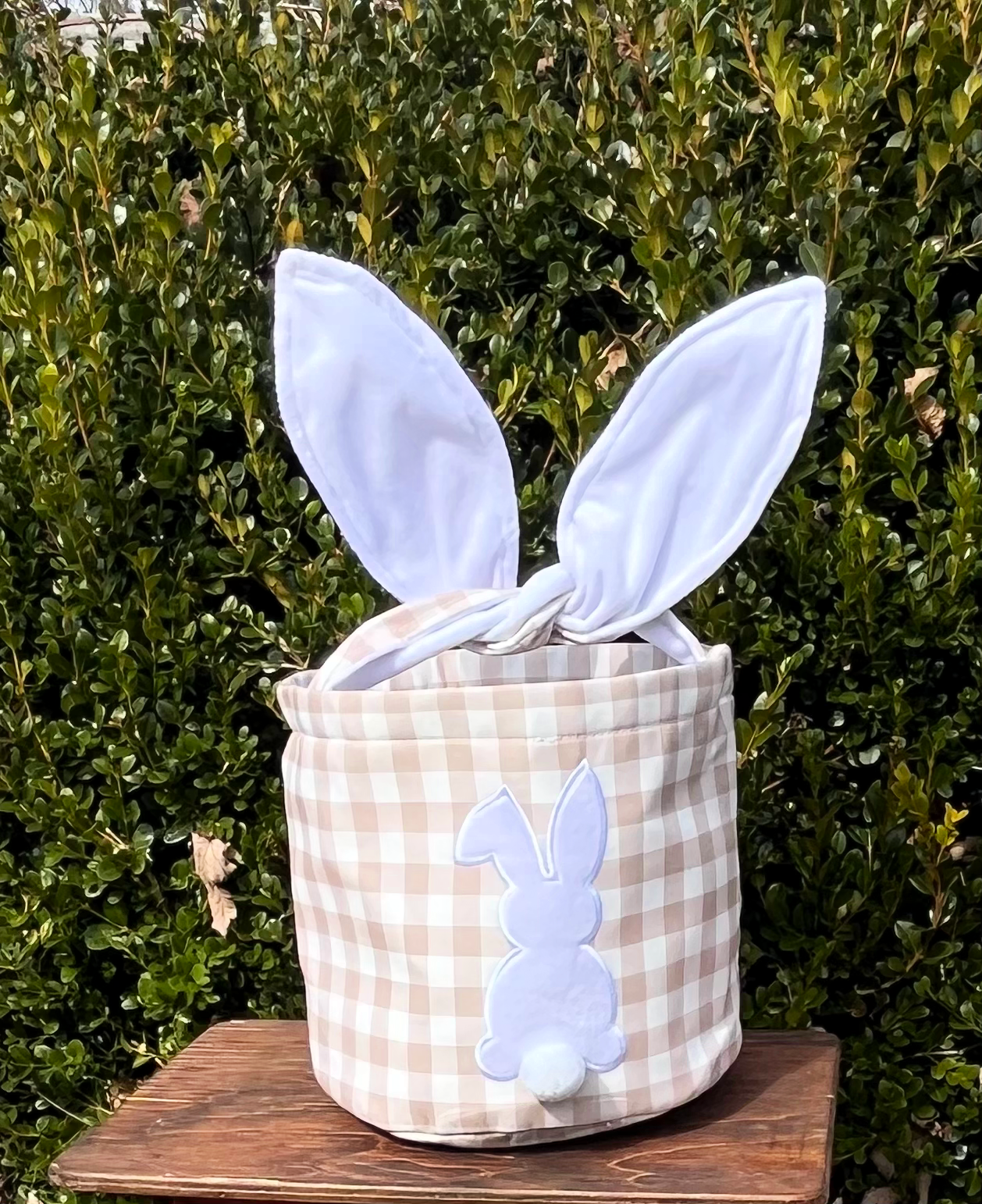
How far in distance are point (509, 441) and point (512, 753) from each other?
24.2 inches

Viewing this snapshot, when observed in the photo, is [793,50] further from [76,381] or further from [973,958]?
[973,958]

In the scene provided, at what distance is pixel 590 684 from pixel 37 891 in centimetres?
93

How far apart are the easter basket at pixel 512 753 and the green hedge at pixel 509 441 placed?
38 cm

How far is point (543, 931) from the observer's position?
0.94 metres

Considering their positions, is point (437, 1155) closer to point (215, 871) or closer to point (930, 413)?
point (215, 871)

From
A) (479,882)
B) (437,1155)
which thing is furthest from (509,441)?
(437,1155)

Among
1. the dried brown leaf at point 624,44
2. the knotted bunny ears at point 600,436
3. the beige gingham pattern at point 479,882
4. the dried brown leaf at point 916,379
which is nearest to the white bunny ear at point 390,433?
the knotted bunny ears at point 600,436

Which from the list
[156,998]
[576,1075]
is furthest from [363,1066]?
[156,998]

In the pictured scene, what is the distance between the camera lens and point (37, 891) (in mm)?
1565

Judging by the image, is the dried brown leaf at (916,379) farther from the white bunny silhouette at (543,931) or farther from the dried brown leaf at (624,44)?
the white bunny silhouette at (543,931)

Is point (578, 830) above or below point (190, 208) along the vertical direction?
below

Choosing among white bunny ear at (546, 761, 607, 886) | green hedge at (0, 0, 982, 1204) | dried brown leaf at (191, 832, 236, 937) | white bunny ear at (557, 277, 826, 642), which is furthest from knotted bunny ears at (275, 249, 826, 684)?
dried brown leaf at (191, 832, 236, 937)

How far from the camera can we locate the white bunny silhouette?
0.94 meters

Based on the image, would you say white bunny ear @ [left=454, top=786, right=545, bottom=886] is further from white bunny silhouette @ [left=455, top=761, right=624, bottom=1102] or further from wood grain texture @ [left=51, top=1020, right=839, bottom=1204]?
wood grain texture @ [left=51, top=1020, right=839, bottom=1204]
